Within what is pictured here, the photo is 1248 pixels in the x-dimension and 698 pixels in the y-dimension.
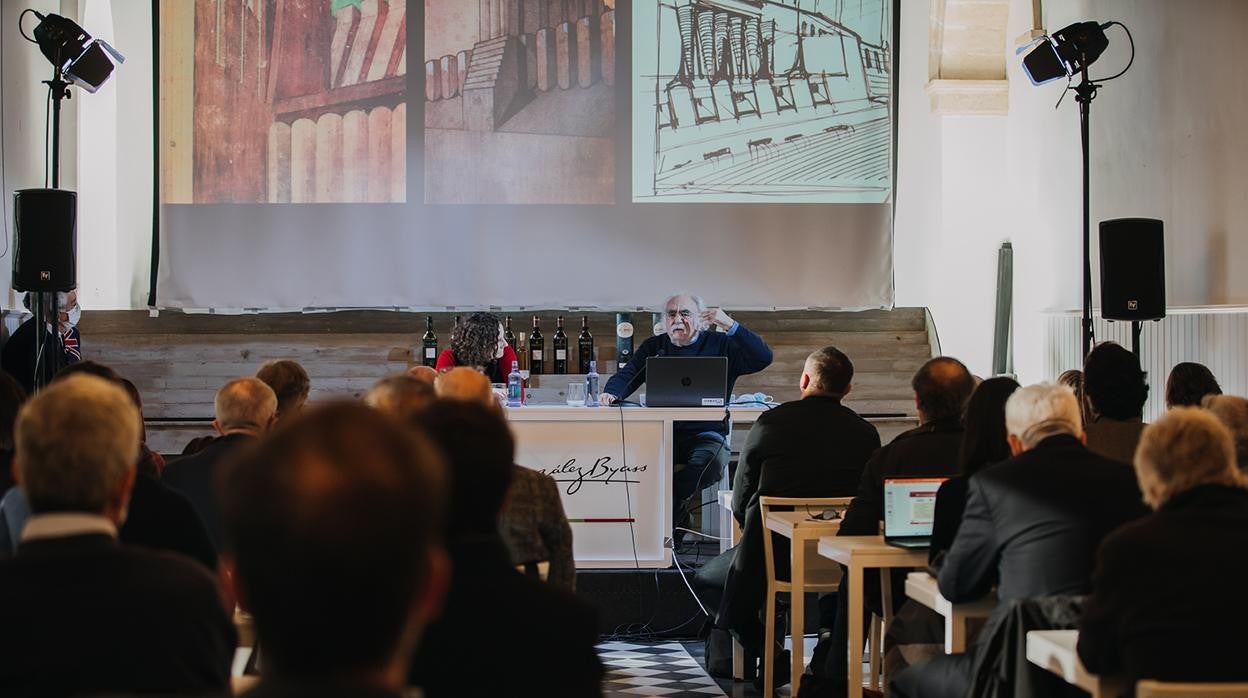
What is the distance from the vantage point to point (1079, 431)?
343 cm

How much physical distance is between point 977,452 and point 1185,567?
1282 millimetres

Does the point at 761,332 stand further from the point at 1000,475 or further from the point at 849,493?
the point at 1000,475

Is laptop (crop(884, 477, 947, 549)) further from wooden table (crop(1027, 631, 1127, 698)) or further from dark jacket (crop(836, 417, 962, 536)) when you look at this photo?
wooden table (crop(1027, 631, 1127, 698))

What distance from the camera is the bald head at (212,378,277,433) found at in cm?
397

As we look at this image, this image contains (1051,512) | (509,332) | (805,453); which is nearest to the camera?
(1051,512)

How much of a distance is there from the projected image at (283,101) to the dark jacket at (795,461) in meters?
4.46

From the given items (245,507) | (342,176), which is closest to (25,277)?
(342,176)

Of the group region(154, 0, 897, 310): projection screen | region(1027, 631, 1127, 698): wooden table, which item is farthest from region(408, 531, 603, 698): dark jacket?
region(154, 0, 897, 310): projection screen

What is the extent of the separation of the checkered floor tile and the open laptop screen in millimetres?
1459

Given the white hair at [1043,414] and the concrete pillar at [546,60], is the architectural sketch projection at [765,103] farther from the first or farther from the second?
the white hair at [1043,414]

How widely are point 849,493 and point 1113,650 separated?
9.06ft

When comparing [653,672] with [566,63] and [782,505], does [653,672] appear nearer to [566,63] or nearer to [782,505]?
[782,505]

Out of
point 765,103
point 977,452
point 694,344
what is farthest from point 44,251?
point 977,452

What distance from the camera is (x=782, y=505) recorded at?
522cm
